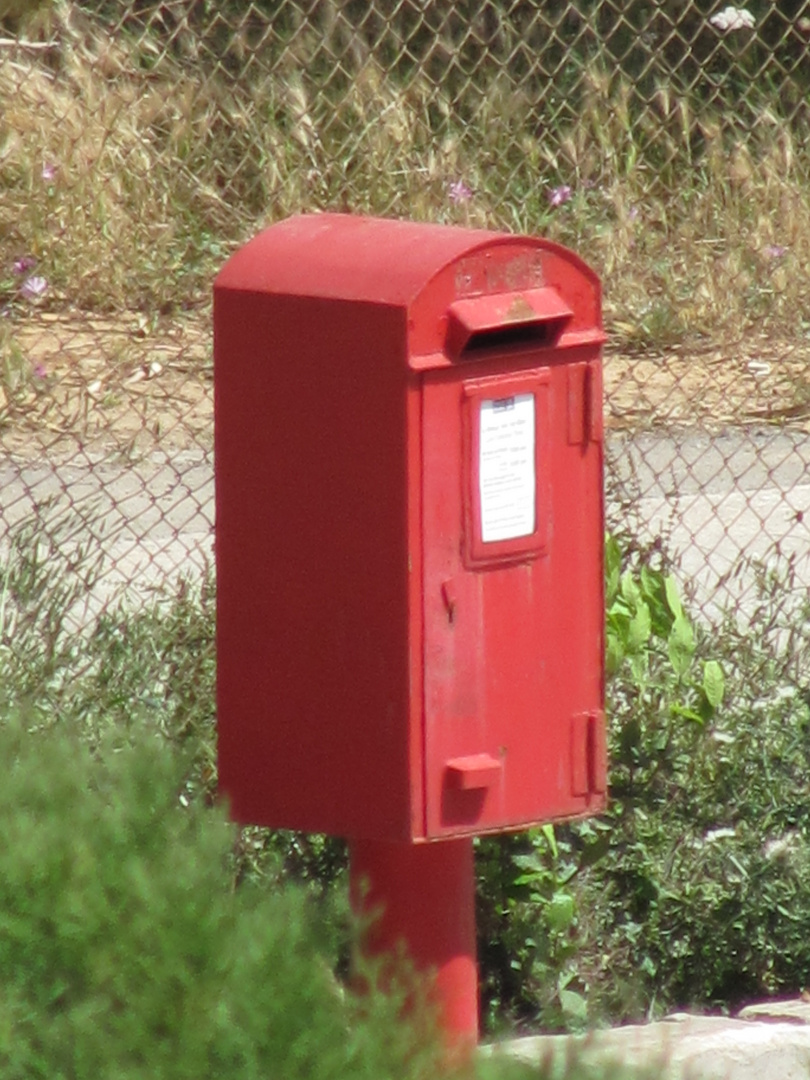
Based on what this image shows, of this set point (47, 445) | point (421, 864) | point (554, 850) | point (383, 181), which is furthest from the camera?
point (383, 181)

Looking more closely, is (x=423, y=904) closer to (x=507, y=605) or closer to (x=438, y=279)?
(x=507, y=605)

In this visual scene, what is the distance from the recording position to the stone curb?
3078 millimetres

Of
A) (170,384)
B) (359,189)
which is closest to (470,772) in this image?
(170,384)

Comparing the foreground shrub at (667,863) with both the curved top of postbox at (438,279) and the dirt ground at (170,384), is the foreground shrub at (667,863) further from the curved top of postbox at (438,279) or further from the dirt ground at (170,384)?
the dirt ground at (170,384)

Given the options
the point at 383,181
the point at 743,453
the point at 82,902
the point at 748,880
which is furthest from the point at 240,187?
the point at 82,902

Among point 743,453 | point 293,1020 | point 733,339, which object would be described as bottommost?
point 293,1020

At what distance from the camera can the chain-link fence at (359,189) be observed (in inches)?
313

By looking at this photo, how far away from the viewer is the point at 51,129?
8.48 metres

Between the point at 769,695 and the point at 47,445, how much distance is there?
3800 mm

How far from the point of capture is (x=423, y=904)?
3.27m

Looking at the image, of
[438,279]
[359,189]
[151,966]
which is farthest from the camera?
[359,189]

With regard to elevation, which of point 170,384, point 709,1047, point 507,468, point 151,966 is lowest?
point 709,1047

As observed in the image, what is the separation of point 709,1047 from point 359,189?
5340 mm

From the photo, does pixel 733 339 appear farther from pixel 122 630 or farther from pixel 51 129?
pixel 122 630
